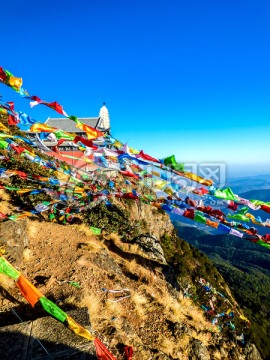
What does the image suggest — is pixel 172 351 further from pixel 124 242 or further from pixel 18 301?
pixel 124 242

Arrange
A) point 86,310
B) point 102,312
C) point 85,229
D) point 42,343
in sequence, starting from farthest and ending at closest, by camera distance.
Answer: point 85,229
point 102,312
point 86,310
point 42,343

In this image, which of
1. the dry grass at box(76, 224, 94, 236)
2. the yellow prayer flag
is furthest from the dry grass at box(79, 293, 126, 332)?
the yellow prayer flag

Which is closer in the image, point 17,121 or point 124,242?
point 17,121

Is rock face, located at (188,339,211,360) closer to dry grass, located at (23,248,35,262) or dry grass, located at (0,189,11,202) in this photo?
dry grass, located at (23,248,35,262)

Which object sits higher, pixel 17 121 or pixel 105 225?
pixel 17 121

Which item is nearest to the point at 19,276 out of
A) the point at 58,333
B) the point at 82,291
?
the point at 58,333

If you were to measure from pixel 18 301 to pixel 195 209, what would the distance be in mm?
5216

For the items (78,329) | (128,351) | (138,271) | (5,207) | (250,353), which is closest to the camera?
(78,329)

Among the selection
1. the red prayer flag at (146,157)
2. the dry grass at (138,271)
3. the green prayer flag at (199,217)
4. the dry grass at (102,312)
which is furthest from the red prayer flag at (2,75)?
the dry grass at (138,271)

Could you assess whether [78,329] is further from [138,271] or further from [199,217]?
[138,271]

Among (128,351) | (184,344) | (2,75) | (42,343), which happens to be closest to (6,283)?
(42,343)

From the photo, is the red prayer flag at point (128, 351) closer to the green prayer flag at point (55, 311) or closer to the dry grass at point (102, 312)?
the dry grass at point (102, 312)

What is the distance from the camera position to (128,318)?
6.55m

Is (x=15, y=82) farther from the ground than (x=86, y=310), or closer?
farther from the ground
